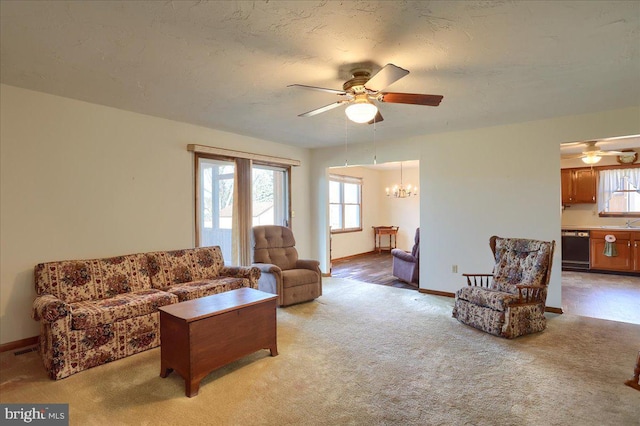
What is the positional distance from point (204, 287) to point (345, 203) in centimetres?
581

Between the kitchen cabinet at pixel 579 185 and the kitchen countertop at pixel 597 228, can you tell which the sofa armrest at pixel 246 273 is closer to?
the kitchen countertop at pixel 597 228

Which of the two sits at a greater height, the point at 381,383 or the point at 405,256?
the point at 405,256

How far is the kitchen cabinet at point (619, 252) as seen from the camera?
6.08 metres

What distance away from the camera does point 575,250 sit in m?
6.71

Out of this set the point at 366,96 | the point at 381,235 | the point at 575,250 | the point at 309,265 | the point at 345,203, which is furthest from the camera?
the point at 381,235

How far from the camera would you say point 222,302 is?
2.78 metres

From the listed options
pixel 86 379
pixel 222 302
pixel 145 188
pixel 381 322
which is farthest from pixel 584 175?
pixel 86 379

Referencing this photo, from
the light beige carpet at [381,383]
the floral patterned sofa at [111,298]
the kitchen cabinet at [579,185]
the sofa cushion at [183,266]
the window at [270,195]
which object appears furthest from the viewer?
the kitchen cabinet at [579,185]

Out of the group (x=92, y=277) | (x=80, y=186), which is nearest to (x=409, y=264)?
(x=92, y=277)

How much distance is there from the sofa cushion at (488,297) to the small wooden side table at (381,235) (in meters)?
5.82

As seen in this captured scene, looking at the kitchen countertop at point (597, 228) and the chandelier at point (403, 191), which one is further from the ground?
the chandelier at point (403, 191)

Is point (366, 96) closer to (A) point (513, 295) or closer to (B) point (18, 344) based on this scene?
(A) point (513, 295)

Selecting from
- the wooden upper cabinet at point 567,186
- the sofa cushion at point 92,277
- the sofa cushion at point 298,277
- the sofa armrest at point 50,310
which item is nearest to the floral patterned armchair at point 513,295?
the sofa cushion at point 298,277

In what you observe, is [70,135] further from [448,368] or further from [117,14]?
[448,368]
